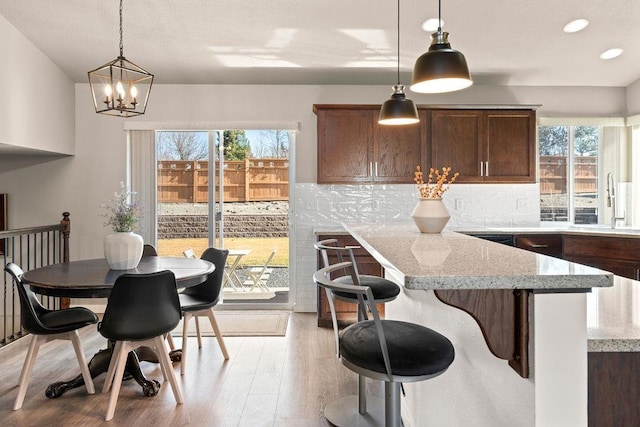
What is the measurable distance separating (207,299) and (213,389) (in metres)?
0.70

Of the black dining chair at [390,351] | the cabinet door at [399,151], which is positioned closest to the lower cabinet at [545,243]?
the cabinet door at [399,151]

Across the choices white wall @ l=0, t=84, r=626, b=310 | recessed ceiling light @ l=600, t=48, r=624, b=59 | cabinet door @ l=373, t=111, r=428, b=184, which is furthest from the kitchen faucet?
cabinet door @ l=373, t=111, r=428, b=184

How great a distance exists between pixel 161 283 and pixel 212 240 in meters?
2.51

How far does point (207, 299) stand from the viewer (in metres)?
3.26

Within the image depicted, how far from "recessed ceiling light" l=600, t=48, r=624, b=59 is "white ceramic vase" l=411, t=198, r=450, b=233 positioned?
307cm

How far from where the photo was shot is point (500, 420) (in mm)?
1267

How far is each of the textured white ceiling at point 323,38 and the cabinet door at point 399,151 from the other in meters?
0.63

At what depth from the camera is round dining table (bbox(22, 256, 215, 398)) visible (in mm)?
2434

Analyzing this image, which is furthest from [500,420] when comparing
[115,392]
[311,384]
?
[115,392]

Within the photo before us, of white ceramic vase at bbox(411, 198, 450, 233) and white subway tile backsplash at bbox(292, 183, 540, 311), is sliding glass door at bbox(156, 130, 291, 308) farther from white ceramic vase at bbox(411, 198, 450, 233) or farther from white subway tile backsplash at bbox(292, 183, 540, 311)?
white ceramic vase at bbox(411, 198, 450, 233)

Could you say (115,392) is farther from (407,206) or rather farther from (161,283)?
(407,206)

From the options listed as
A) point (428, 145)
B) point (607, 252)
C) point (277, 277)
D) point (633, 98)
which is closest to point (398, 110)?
point (428, 145)

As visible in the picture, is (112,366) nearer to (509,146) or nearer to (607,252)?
(509,146)

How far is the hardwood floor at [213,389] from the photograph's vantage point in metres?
2.41
